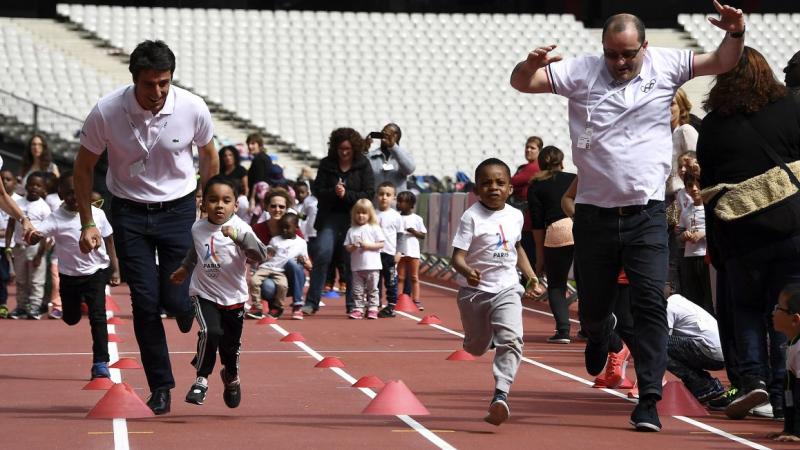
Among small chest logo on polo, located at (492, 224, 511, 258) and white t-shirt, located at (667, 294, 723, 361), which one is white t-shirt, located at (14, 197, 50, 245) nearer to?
white t-shirt, located at (667, 294, 723, 361)

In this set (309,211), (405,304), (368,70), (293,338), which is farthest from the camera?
(368,70)

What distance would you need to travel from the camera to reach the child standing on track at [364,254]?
1583cm

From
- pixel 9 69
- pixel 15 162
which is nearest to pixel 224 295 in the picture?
pixel 15 162

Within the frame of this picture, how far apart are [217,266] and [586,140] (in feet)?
6.95

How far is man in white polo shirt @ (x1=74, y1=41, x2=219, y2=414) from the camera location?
26.4ft

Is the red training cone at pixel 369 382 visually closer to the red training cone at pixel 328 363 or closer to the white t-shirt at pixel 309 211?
the red training cone at pixel 328 363

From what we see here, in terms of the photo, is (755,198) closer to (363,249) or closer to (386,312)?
(363,249)

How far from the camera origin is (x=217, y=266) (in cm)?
830

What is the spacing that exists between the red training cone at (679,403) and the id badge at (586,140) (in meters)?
1.56

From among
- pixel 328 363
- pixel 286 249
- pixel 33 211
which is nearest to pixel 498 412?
pixel 328 363

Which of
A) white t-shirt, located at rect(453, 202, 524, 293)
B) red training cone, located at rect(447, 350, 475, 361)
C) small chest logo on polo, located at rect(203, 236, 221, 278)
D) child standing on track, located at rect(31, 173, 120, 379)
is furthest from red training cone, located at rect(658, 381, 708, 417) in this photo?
child standing on track, located at rect(31, 173, 120, 379)

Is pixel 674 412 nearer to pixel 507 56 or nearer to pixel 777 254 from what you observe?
pixel 777 254

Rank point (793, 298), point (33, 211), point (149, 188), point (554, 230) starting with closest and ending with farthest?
point (793, 298) → point (149, 188) → point (554, 230) → point (33, 211)

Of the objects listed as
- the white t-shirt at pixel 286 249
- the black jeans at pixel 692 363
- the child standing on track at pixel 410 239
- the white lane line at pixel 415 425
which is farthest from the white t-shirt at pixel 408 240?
the black jeans at pixel 692 363
